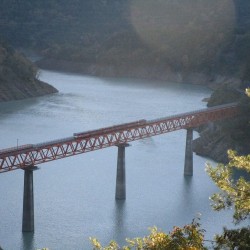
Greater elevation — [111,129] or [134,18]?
[134,18]

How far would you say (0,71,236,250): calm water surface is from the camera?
3691 cm

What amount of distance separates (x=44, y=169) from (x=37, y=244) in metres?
16.4

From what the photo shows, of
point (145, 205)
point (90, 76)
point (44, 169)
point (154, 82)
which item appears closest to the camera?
point (145, 205)

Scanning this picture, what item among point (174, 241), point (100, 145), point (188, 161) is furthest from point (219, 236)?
point (188, 161)

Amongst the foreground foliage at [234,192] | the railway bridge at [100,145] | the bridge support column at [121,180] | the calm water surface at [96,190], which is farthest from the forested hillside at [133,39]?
the foreground foliage at [234,192]

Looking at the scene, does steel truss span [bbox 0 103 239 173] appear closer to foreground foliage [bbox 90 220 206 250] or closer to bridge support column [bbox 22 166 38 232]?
bridge support column [bbox 22 166 38 232]

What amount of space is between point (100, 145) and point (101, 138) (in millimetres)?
1188

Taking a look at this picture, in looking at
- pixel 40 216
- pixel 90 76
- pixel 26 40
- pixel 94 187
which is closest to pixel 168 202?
pixel 94 187

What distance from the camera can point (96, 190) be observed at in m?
45.2

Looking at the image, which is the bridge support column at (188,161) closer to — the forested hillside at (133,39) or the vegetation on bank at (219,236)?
the forested hillside at (133,39)

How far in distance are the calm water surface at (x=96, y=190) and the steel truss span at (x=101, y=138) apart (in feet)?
8.22

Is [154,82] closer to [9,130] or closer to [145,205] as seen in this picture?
[9,130]

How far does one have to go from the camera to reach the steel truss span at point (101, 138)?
38.0 metres

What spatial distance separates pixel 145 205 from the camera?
139ft
